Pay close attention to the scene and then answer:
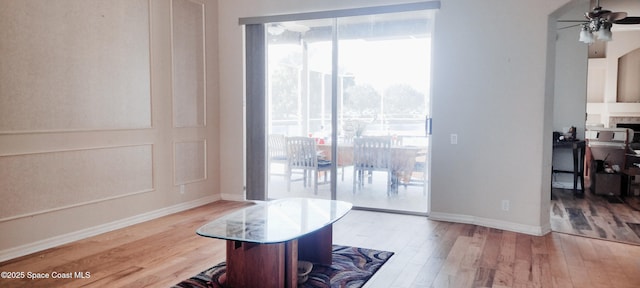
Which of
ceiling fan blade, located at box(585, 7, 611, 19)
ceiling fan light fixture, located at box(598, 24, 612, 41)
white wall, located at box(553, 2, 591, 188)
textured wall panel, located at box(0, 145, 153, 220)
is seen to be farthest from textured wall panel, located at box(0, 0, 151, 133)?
white wall, located at box(553, 2, 591, 188)

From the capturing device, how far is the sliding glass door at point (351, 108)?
541 centimetres

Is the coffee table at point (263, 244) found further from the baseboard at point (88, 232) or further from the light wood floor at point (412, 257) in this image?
the baseboard at point (88, 232)

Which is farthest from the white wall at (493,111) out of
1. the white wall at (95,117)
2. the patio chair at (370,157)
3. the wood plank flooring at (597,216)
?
the white wall at (95,117)

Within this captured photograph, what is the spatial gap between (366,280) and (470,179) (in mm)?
2271

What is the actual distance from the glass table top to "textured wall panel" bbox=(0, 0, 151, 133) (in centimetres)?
199

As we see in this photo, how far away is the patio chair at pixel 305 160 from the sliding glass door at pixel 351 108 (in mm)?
14

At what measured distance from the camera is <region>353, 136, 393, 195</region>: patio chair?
557 cm

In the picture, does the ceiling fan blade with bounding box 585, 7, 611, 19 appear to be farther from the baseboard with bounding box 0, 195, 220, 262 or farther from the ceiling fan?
the baseboard with bounding box 0, 195, 220, 262

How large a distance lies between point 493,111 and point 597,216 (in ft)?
6.62

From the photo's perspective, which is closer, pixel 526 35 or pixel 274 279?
pixel 274 279

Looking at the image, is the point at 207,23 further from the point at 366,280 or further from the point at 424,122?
the point at 366,280

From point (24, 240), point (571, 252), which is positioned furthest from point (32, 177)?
point (571, 252)

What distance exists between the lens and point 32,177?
12.7ft

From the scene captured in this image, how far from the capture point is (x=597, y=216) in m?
5.36
